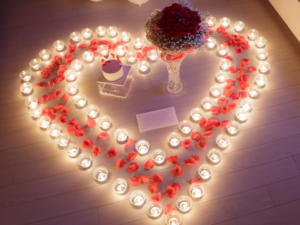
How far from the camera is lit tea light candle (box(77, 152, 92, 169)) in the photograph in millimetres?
2283

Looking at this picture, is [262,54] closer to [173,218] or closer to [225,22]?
[225,22]

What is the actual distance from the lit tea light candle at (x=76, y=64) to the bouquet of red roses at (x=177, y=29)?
125cm

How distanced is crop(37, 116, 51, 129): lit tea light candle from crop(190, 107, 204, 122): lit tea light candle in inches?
53.4

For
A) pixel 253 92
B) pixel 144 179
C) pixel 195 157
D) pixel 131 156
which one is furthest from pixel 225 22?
pixel 144 179

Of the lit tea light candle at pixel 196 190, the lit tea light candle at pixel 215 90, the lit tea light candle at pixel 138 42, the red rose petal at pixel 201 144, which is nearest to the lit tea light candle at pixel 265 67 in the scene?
the lit tea light candle at pixel 215 90

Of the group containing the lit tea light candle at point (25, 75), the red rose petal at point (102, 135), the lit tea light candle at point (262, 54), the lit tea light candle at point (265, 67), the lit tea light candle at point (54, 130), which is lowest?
the lit tea light candle at point (265, 67)

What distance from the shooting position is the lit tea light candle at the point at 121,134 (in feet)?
7.88

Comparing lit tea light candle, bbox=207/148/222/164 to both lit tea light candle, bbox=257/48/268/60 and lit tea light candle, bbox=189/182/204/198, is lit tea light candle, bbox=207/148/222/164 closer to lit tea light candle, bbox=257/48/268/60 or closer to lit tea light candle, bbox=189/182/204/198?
lit tea light candle, bbox=189/182/204/198

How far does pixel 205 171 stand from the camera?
218cm

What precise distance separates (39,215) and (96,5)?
266cm

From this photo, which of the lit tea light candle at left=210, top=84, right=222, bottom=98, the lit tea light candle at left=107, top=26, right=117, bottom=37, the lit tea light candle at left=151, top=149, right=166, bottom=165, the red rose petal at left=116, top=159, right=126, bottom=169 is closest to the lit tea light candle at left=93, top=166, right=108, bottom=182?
the red rose petal at left=116, top=159, right=126, bottom=169

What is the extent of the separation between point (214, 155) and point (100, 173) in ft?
3.19

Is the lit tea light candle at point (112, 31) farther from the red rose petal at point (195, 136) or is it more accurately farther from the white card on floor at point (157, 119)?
the red rose petal at point (195, 136)

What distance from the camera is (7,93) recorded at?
2.81m
